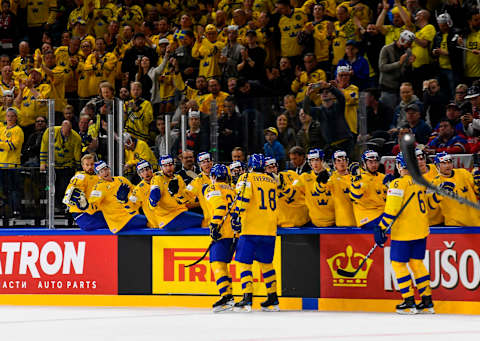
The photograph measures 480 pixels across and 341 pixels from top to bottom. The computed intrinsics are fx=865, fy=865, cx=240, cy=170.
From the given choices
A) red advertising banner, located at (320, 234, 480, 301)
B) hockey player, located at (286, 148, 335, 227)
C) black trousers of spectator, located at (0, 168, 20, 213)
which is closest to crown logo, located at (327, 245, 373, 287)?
red advertising banner, located at (320, 234, 480, 301)

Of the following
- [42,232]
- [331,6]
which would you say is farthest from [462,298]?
[331,6]

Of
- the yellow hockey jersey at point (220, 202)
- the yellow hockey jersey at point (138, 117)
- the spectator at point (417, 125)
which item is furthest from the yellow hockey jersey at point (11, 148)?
the spectator at point (417, 125)

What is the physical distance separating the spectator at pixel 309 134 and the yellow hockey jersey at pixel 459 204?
140cm


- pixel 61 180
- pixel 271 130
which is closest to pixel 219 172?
pixel 271 130

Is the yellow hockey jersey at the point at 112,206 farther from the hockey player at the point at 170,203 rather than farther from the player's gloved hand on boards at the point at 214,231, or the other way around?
the player's gloved hand on boards at the point at 214,231

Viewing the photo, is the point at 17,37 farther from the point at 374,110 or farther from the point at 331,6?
the point at 374,110

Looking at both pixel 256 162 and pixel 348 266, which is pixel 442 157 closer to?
pixel 348 266

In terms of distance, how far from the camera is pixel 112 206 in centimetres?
1038

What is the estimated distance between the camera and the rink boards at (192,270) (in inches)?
364

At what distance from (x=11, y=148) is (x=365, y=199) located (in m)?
4.36

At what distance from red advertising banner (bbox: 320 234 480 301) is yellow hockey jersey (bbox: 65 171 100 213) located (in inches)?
113

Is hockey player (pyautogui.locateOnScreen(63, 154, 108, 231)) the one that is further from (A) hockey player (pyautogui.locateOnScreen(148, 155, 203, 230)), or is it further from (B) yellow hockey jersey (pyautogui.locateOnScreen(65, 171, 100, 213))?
(A) hockey player (pyautogui.locateOnScreen(148, 155, 203, 230))

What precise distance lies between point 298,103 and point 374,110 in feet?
2.92

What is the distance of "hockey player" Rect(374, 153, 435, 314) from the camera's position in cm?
891
